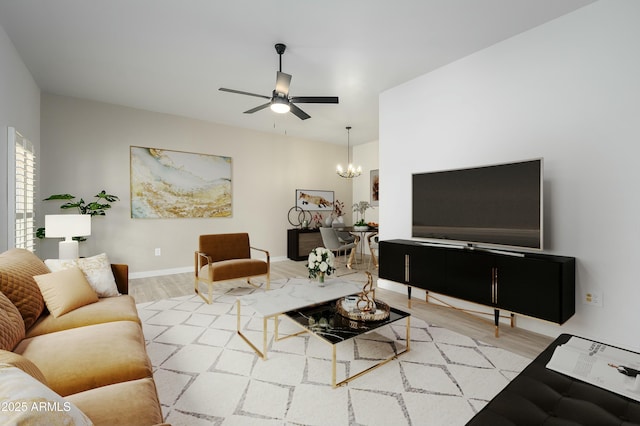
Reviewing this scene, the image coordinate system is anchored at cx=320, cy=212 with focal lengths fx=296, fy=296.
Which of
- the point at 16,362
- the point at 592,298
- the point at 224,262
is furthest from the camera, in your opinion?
the point at 224,262

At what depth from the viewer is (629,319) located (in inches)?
91.9

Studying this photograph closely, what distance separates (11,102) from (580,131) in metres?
5.41

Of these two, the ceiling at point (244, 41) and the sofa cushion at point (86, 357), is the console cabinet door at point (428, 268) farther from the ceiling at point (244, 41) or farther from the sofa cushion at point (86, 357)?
the sofa cushion at point (86, 357)

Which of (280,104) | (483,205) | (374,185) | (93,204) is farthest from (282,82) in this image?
(374,185)

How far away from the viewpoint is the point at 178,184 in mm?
5328

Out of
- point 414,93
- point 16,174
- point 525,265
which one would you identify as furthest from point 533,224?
point 16,174

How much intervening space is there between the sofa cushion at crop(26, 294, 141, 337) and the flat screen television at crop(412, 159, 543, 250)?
2997 mm

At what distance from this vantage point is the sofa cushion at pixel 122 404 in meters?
1.11

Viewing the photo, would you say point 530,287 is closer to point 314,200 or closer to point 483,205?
point 483,205

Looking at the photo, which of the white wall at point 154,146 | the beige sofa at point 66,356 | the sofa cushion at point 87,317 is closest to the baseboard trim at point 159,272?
the white wall at point 154,146

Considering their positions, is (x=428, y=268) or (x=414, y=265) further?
(x=414, y=265)

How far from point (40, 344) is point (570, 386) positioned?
107 inches

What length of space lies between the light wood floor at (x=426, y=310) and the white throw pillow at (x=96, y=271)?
1386mm

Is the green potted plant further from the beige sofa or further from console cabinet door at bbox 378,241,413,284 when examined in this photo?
console cabinet door at bbox 378,241,413,284
